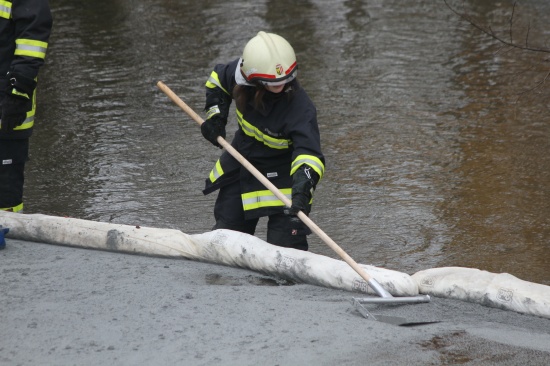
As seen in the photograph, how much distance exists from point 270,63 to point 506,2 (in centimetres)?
906

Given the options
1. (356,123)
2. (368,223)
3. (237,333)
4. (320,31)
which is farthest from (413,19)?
(237,333)

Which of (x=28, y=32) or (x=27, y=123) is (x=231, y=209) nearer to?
(x=27, y=123)

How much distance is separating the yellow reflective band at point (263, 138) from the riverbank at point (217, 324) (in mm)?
700

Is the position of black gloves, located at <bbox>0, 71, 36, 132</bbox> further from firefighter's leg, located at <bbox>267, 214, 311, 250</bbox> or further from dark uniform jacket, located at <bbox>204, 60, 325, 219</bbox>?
firefighter's leg, located at <bbox>267, 214, 311, 250</bbox>

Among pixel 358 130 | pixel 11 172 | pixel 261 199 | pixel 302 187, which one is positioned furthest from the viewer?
pixel 358 130

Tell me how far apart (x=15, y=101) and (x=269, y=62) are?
1.52m

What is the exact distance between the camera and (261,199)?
4.74 metres

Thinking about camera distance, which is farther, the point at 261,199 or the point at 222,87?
the point at 222,87

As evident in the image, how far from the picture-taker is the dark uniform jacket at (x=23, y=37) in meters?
4.97

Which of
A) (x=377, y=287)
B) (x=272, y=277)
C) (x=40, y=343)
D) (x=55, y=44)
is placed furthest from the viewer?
(x=55, y=44)

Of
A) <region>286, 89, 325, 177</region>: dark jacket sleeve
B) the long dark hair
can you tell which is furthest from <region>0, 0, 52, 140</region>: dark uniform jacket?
<region>286, 89, 325, 177</region>: dark jacket sleeve

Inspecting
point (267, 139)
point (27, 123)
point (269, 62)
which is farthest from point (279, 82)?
point (27, 123)

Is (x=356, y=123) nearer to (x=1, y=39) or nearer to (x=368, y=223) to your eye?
(x=368, y=223)

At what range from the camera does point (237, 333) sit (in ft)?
12.1
